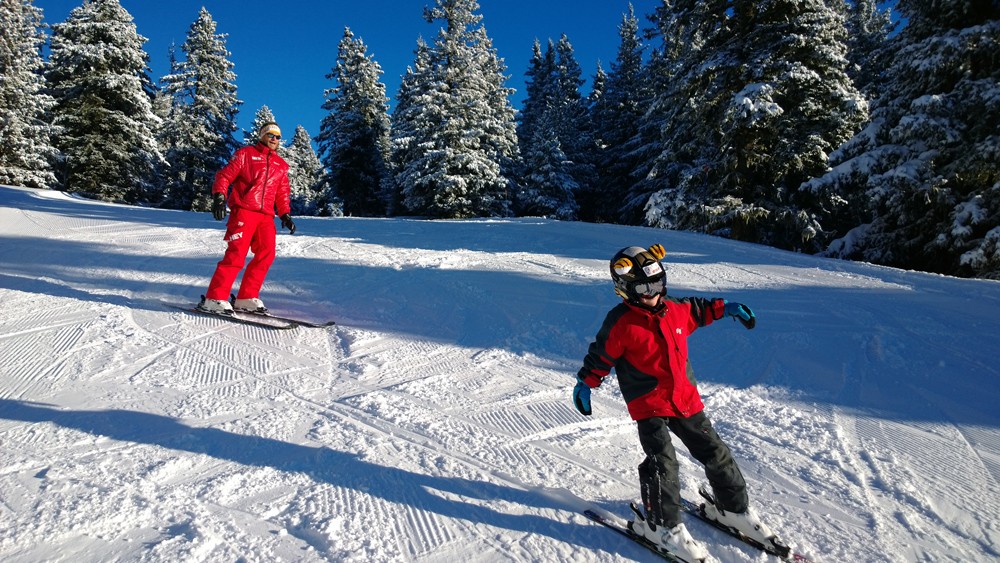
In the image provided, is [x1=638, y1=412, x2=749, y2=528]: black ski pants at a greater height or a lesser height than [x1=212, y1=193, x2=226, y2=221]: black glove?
lesser

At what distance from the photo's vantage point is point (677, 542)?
2330mm

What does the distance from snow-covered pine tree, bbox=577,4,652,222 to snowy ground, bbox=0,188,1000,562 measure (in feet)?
72.3

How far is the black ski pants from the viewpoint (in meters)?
2.37

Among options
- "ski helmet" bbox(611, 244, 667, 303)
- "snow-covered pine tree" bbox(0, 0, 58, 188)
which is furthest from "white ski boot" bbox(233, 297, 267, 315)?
"snow-covered pine tree" bbox(0, 0, 58, 188)

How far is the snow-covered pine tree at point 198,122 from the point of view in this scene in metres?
27.5


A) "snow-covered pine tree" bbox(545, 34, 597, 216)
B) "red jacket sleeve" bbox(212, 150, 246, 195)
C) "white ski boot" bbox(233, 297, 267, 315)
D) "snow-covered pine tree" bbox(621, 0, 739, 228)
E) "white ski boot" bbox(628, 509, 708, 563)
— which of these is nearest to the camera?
"white ski boot" bbox(628, 509, 708, 563)

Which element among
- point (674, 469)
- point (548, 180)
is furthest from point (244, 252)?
point (548, 180)

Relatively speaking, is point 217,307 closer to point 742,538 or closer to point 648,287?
point 648,287

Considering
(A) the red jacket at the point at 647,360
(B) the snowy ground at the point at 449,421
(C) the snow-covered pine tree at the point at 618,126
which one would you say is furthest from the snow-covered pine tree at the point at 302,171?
(A) the red jacket at the point at 647,360

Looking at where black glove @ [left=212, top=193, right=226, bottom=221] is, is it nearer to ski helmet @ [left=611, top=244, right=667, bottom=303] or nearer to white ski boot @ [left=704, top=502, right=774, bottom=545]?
ski helmet @ [left=611, top=244, right=667, bottom=303]

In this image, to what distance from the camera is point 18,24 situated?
25.5 m

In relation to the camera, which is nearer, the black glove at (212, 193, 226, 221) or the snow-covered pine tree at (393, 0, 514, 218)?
the black glove at (212, 193, 226, 221)

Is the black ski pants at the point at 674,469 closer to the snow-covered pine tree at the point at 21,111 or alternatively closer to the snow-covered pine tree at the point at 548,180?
the snow-covered pine tree at the point at 548,180

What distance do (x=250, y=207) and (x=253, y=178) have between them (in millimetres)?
322
